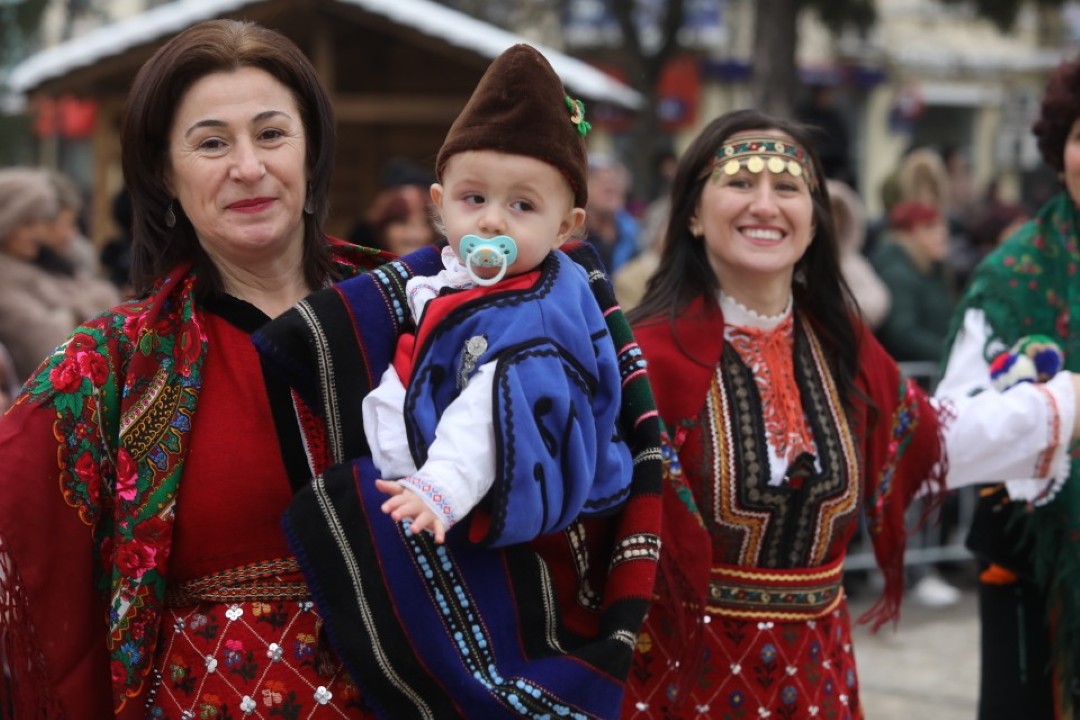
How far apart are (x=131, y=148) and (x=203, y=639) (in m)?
0.89

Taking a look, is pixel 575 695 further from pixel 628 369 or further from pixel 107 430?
pixel 107 430

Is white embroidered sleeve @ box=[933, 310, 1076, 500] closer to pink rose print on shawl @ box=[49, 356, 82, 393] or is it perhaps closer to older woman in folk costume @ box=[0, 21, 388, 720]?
older woman in folk costume @ box=[0, 21, 388, 720]

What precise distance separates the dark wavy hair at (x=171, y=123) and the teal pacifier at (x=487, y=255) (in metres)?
0.48

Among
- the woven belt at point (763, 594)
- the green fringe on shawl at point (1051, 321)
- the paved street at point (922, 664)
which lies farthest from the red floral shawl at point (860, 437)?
the paved street at point (922, 664)

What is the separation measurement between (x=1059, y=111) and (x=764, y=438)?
1491 millimetres

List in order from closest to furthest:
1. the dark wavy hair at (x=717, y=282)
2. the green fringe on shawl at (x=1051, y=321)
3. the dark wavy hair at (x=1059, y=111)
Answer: the dark wavy hair at (x=717, y=282) < the green fringe on shawl at (x=1051, y=321) < the dark wavy hair at (x=1059, y=111)

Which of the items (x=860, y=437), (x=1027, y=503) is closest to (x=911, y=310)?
(x=1027, y=503)

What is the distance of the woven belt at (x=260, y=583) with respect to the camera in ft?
8.32

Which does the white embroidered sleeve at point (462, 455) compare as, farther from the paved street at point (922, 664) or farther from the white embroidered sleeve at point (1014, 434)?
the paved street at point (922, 664)

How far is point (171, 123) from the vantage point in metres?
2.62

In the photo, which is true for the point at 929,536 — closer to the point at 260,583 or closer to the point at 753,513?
the point at 753,513

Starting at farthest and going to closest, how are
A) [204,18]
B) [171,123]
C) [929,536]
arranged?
[204,18] → [929,536] → [171,123]

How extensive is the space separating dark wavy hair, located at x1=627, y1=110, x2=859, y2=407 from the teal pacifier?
3.34ft

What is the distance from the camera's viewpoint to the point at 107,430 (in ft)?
8.30
